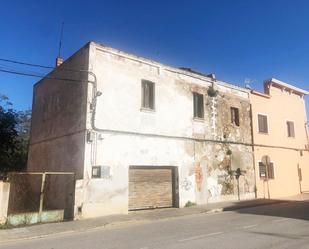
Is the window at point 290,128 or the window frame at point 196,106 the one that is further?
the window at point 290,128

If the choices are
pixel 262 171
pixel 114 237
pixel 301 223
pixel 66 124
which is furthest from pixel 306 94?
pixel 114 237

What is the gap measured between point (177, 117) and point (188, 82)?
233cm

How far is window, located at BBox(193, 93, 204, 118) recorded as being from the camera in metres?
18.4

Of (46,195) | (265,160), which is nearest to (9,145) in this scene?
(46,195)

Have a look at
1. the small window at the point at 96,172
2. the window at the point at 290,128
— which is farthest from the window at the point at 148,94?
the window at the point at 290,128

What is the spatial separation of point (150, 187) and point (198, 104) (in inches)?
231

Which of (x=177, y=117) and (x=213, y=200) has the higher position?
(x=177, y=117)

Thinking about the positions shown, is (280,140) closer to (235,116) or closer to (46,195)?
(235,116)

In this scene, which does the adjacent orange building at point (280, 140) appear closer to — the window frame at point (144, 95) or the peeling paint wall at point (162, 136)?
the peeling paint wall at point (162, 136)

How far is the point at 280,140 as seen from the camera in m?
23.3

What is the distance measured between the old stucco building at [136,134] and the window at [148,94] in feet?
0.17

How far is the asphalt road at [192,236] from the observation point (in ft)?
25.8

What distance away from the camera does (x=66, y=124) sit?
1527 cm

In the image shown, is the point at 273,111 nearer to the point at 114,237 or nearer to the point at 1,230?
the point at 114,237
